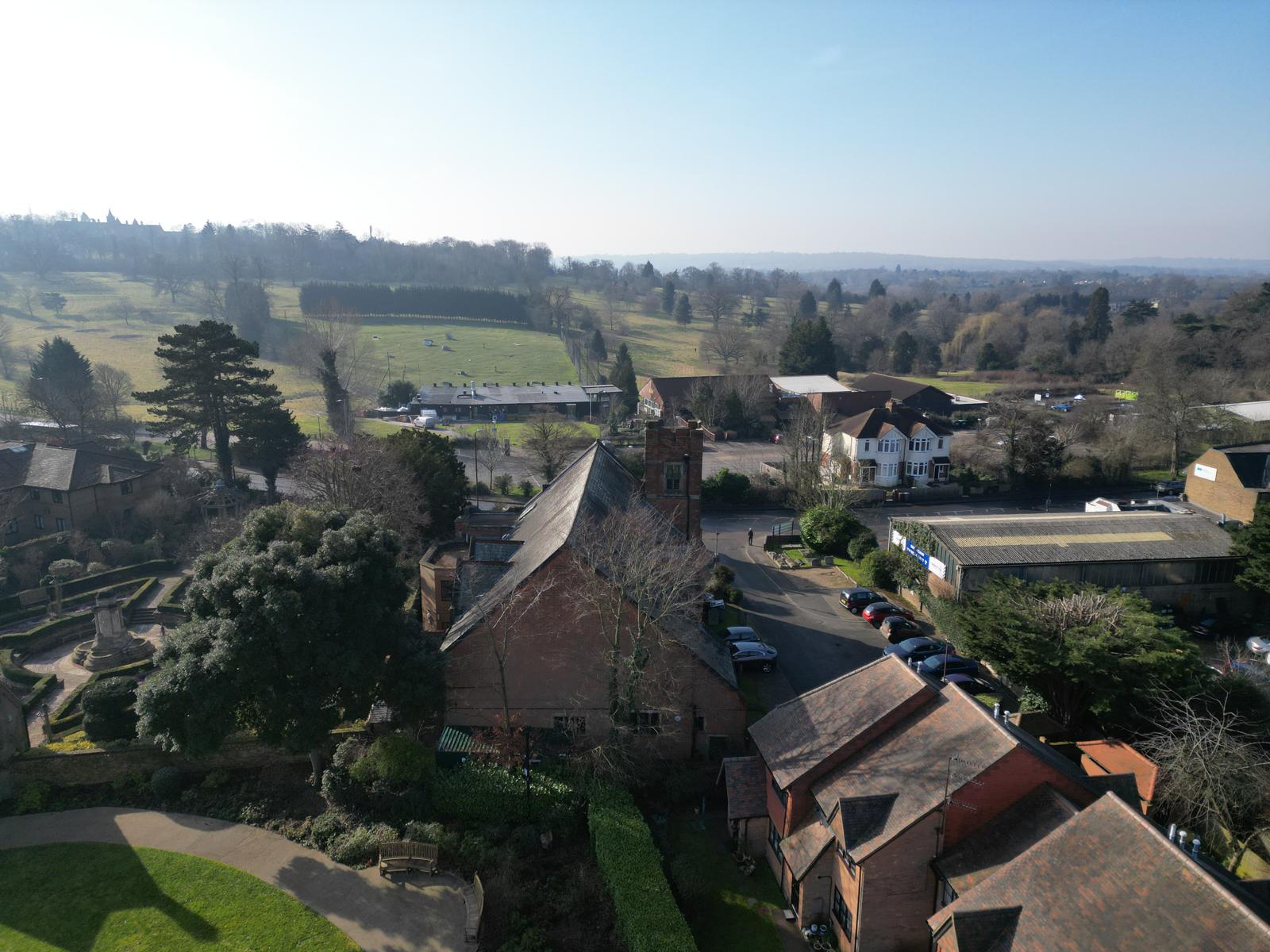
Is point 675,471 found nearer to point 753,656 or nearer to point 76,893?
point 753,656

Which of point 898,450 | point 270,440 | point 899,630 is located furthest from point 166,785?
point 898,450

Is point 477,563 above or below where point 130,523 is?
above

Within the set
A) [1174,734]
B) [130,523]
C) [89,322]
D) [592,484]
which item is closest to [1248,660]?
[1174,734]

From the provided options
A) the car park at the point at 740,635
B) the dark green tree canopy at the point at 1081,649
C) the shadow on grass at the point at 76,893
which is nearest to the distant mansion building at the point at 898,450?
the car park at the point at 740,635

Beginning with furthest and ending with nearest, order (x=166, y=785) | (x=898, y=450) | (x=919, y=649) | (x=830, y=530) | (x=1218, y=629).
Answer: (x=898, y=450)
(x=830, y=530)
(x=1218, y=629)
(x=919, y=649)
(x=166, y=785)

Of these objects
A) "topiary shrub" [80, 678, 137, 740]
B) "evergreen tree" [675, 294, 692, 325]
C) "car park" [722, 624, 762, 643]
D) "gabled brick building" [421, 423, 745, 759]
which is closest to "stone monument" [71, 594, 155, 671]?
"topiary shrub" [80, 678, 137, 740]

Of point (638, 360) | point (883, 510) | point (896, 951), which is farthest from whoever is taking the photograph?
point (638, 360)

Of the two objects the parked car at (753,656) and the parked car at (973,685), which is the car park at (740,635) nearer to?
the parked car at (753,656)

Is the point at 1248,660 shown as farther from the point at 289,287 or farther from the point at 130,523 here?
the point at 289,287
